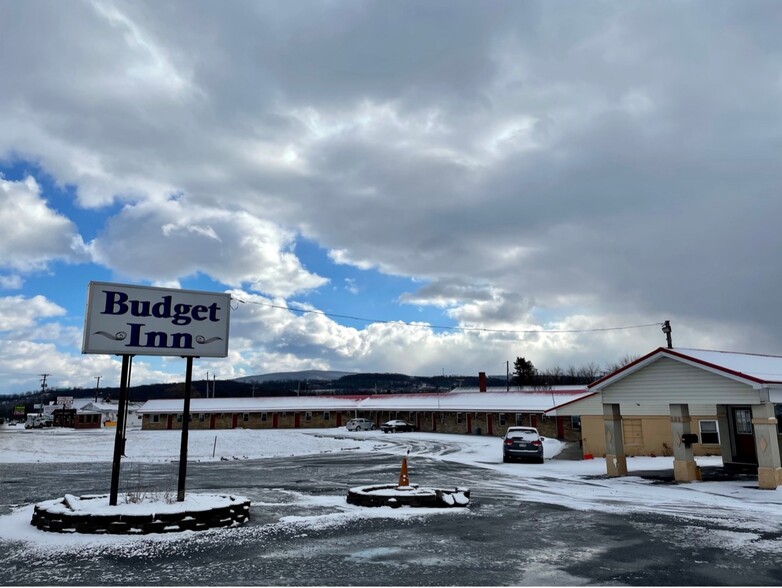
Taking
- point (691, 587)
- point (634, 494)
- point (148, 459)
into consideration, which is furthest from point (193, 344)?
point (148, 459)

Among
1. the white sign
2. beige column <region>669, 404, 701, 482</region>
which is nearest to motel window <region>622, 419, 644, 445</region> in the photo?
beige column <region>669, 404, 701, 482</region>

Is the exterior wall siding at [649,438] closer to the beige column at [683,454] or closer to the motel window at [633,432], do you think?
the motel window at [633,432]

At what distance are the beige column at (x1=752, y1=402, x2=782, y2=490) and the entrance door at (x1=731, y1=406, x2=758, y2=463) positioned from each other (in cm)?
811

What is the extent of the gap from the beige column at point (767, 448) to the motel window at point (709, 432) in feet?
42.8

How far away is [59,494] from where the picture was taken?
16625mm

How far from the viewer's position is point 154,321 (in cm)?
1317

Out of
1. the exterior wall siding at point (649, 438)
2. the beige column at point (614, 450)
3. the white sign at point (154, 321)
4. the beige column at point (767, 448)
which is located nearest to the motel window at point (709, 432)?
the exterior wall siding at point (649, 438)

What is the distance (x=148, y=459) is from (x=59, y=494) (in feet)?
49.5

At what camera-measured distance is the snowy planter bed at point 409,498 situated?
13.5m

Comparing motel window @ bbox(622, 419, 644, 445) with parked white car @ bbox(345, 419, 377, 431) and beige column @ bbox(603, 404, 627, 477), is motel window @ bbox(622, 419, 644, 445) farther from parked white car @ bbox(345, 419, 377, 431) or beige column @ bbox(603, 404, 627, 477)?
parked white car @ bbox(345, 419, 377, 431)

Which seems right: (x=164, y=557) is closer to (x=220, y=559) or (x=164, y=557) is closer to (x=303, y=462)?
(x=220, y=559)

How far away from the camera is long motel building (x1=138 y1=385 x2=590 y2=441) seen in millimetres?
52822

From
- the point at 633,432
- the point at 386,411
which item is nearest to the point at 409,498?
the point at 633,432

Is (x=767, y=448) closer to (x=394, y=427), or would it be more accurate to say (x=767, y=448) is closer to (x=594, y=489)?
(x=594, y=489)
